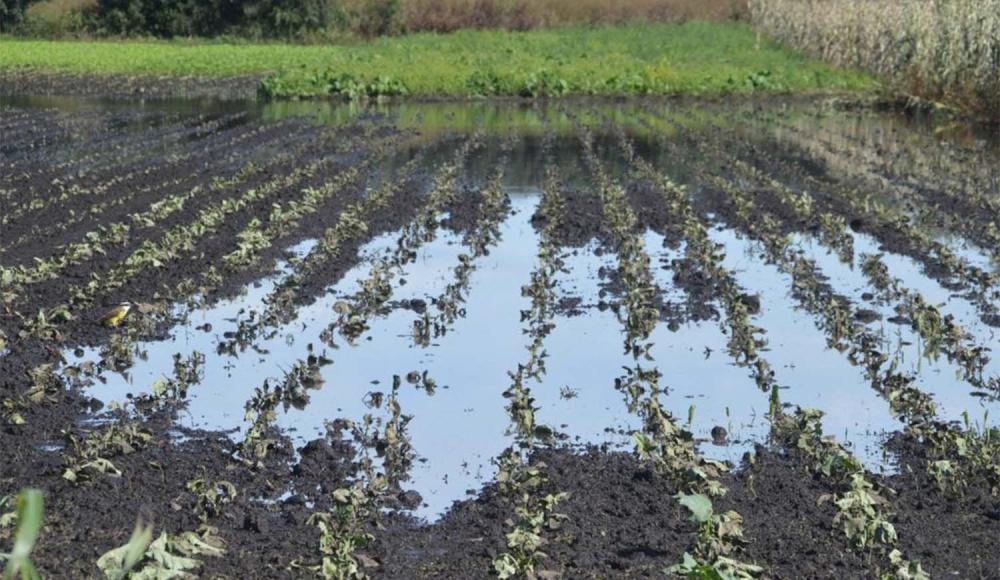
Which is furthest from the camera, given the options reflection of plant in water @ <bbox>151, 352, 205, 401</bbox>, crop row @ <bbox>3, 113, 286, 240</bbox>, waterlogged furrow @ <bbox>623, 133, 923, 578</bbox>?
crop row @ <bbox>3, 113, 286, 240</bbox>

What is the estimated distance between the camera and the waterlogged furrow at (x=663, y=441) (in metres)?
4.71

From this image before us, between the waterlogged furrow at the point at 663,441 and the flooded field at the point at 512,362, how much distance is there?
0.03 m

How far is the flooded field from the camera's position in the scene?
5773 mm

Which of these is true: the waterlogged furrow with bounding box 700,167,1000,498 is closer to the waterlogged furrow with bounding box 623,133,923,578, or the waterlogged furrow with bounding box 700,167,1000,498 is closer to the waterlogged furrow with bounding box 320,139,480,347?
the waterlogged furrow with bounding box 623,133,923,578

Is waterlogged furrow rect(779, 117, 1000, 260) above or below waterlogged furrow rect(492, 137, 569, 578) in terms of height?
below

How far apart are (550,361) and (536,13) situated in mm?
39399

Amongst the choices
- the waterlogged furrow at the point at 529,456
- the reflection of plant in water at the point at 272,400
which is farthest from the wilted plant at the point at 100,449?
the waterlogged furrow at the point at 529,456

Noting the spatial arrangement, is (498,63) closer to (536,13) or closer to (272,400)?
(536,13)

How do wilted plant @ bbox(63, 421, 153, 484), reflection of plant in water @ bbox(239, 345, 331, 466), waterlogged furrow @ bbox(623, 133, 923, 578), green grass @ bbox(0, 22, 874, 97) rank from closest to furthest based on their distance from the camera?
1. waterlogged furrow @ bbox(623, 133, 923, 578)
2. wilted plant @ bbox(63, 421, 153, 484)
3. reflection of plant in water @ bbox(239, 345, 331, 466)
4. green grass @ bbox(0, 22, 874, 97)

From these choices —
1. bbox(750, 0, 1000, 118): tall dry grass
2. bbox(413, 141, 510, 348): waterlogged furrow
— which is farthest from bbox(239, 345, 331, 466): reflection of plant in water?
bbox(750, 0, 1000, 118): tall dry grass

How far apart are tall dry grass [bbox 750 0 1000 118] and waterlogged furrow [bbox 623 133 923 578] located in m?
8.08

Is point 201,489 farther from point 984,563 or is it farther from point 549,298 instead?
point 549,298

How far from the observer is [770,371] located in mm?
8406

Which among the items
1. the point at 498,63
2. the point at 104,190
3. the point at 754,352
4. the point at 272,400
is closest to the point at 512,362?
the point at 754,352
